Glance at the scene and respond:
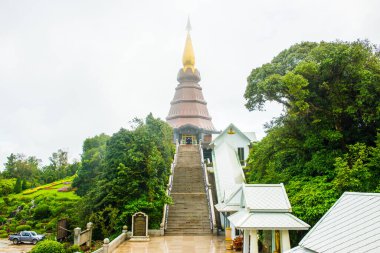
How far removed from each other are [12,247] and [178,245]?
13.2 metres

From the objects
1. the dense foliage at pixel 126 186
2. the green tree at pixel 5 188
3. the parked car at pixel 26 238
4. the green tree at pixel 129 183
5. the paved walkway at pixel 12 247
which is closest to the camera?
the dense foliage at pixel 126 186

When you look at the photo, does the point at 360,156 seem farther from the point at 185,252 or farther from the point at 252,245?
the point at 185,252

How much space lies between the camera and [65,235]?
70.8 feet

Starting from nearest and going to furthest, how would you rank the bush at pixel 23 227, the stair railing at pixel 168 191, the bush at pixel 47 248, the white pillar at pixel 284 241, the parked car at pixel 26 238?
the white pillar at pixel 284 241 < the bush at pixel 47 248 < the stair railing at pixel 168 191 < the parked car at pixel 26 238 < the bush at pixel 23 227

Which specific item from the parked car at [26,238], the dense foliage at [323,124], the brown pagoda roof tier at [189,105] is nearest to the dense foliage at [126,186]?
the parked car at [26,238]

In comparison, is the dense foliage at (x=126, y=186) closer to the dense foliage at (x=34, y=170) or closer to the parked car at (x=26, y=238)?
the parked car at (x=26, y=238)

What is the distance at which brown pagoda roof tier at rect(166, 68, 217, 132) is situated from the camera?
47000 mm

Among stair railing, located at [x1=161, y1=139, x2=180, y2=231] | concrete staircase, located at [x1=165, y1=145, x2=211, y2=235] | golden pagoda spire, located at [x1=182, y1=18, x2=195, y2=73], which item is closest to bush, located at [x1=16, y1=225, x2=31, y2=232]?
stair railing, located at [x1=161, y1=139, x2=180, y2=231]

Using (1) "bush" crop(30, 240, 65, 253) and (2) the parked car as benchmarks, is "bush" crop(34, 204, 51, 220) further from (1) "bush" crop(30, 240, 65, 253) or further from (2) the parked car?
(1) "bush" crop(30, 240, 65, 253)

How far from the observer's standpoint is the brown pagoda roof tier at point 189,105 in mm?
47000

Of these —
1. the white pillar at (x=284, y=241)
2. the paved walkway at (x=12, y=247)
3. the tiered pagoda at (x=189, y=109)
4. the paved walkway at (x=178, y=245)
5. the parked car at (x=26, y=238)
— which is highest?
the tiered pagoda at (x=189, y=109)

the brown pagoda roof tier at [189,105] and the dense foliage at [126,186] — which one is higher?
the brown pagoda roof tier at [189,105]

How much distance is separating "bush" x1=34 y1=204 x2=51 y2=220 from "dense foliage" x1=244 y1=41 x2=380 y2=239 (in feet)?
66.3

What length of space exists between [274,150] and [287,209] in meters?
7.42
